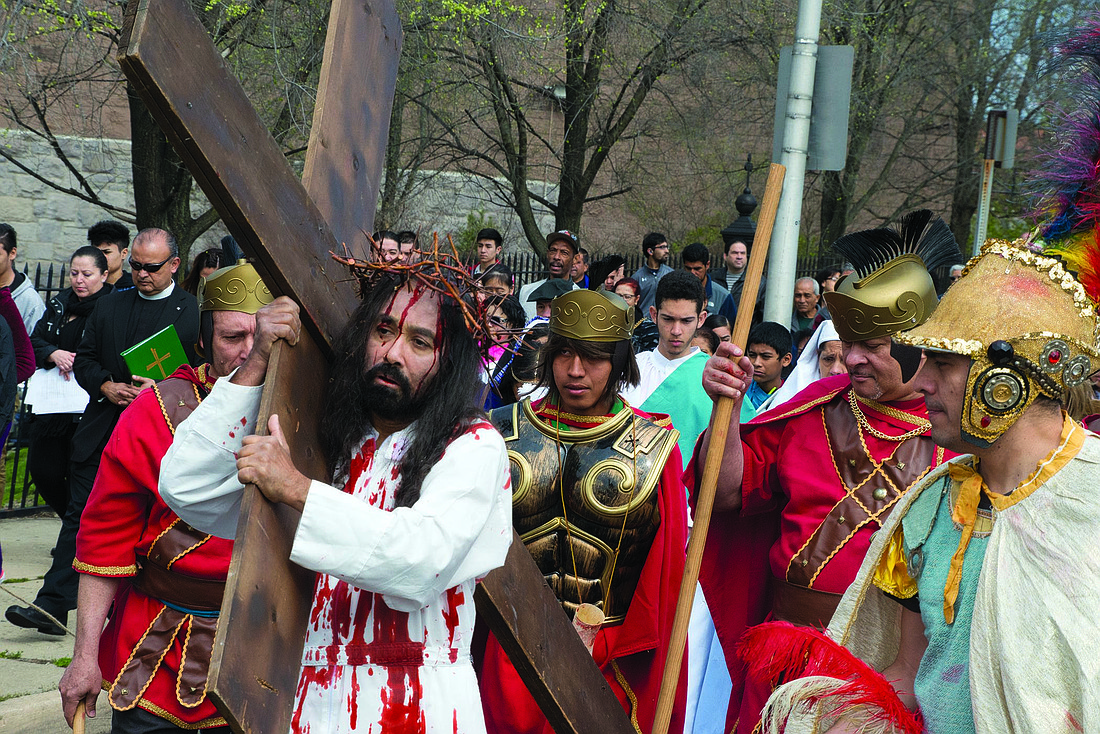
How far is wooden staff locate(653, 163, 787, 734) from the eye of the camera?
10.9 ft

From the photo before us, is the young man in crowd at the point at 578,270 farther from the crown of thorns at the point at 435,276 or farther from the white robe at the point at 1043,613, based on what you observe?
the white robe at the point at 1043,613

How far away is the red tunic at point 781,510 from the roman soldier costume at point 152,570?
181 centimetres

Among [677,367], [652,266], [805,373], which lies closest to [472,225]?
[652,266]

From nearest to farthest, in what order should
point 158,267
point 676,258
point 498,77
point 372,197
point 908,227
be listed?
point 372,197 < point 908,227 < point 158,267 < point 498,77 < point 676,258

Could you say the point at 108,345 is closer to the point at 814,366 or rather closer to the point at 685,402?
the point at 685,402

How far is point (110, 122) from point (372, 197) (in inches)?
540

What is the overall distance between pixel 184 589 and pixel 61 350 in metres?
4.32

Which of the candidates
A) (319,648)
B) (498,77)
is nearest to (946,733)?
Result: (319,648)

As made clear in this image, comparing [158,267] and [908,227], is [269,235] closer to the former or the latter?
[908,227]

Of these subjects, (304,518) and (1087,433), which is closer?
(304,518)

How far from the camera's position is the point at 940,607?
259 cm

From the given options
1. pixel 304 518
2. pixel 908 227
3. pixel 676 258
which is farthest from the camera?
pixel 676 258

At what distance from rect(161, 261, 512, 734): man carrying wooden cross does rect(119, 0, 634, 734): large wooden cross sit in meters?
0.11

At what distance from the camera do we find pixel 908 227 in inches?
153
